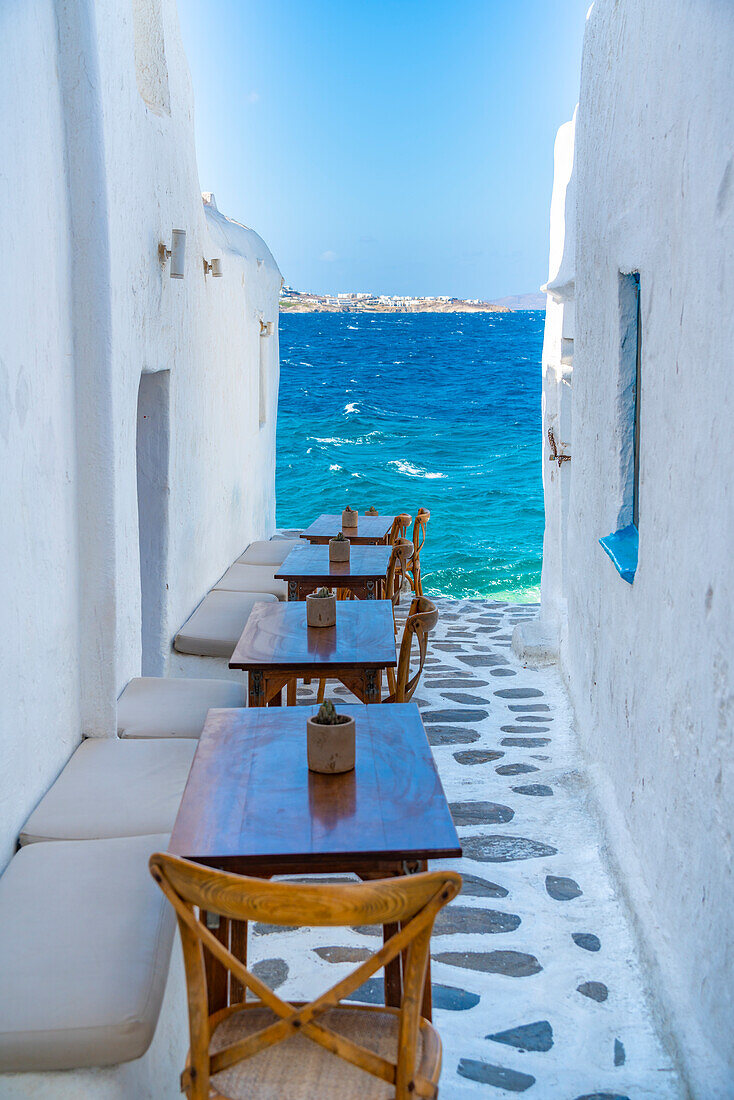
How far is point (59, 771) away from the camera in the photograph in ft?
12.9

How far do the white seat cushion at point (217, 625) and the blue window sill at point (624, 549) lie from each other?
1.97 m

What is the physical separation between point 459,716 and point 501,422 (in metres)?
31.9

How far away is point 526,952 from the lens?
12.3 ft

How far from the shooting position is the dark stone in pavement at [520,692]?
693 centimetres

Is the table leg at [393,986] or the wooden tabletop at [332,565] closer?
the table leg at [393,986]

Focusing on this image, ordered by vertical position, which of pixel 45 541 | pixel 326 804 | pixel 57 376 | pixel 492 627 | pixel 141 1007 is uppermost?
pixel 57 376

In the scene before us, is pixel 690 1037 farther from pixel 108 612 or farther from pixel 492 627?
pixel 492 627

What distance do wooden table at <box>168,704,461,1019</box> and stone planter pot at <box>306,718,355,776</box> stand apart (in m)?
0.03

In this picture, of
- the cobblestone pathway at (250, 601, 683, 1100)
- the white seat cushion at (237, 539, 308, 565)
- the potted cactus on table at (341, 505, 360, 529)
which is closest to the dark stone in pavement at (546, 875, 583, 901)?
the cobblestone pathway at (250, 601, 683, 1100)

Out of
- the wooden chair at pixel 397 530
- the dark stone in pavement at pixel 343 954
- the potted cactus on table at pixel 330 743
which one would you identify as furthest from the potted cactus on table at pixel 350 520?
the potted cactus on table at pixel 330 743

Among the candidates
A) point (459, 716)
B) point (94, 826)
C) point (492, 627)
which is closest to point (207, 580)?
point (459, 716)

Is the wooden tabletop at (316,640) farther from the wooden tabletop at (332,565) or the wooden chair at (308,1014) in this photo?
the wooden chair at (308,1014)

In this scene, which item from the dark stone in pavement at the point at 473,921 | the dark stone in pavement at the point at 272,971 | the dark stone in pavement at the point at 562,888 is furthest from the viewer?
the dark stone in pavement at the point at 562,888

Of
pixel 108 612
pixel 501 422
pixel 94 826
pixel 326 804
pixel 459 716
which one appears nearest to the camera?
pixel 326 804
